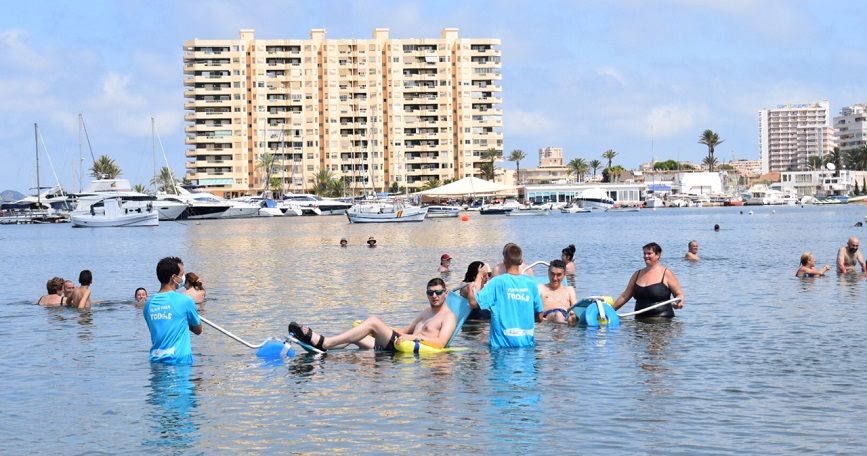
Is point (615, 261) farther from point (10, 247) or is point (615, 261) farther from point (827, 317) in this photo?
point (10, 247)

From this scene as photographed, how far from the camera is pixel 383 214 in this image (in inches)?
4092

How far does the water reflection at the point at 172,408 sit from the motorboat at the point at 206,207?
A: 11169 cm

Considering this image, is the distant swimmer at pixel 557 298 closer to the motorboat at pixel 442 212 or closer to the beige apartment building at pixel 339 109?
the motorboat at pixel 442 212

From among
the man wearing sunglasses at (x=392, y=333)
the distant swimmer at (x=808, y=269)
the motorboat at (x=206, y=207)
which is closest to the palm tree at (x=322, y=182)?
the motorboat at (x=206, y=207)

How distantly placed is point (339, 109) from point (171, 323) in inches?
6481

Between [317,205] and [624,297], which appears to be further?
[317,205]

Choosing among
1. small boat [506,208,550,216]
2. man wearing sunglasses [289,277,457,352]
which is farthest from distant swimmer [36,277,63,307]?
small boat [506,208,550,216]

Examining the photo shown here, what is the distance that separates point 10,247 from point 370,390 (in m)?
59.3

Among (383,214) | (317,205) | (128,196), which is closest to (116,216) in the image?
(128,196)

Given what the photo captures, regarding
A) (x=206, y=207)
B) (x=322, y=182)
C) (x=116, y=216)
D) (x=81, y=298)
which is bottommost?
(x=81, y=298)

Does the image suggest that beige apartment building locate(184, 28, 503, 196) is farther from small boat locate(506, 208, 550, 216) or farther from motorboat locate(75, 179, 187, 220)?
motorboat locate(75, 179, 187, 220)

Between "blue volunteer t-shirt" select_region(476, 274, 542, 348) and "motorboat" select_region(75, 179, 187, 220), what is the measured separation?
91889 mm

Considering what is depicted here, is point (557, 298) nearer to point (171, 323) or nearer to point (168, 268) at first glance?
point (171, 323)

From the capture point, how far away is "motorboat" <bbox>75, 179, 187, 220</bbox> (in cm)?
11031
